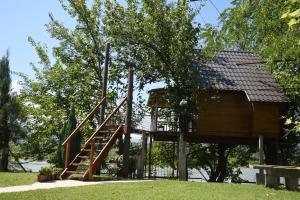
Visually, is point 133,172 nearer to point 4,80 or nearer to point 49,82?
point 4,80

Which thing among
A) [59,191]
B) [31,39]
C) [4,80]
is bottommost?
[59,191]

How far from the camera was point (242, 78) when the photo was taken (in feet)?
63.3

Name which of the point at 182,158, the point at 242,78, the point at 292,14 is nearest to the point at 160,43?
the point at 242,78

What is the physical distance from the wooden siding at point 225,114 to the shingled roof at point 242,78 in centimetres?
55

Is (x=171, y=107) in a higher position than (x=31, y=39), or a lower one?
lower

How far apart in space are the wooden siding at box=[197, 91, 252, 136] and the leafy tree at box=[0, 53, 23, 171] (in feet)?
30.7

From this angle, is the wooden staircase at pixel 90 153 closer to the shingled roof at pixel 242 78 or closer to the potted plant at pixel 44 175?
the potted plant at pixel 44 175

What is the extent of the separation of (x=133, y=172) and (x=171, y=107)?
11.6 feet

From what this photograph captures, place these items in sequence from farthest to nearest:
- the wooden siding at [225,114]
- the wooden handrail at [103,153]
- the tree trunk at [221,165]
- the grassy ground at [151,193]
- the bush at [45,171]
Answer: the tree trunk at [221,165] < the wooden siding at [225,114] < the wooden handrail at [103,153] < the bush at [45,171] < the grassy ground at [151,193]

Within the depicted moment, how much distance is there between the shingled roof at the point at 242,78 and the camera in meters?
18.2

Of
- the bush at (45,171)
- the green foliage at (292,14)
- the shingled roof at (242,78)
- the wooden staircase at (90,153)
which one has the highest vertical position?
the shingled roof at (242,78)

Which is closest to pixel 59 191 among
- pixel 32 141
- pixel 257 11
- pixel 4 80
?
pixel 257 11

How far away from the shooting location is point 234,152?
27.5 m

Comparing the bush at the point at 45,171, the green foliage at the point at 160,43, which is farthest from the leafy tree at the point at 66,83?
the bush at the point at 45,171
